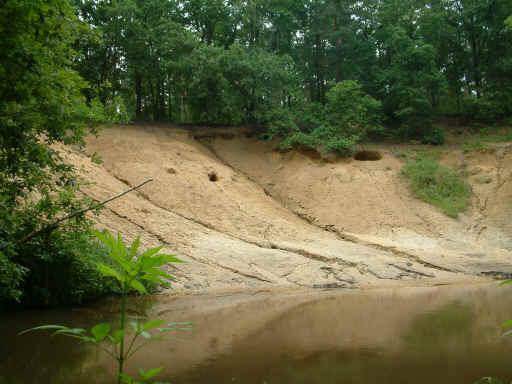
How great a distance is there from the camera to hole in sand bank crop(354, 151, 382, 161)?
2389 centimetres

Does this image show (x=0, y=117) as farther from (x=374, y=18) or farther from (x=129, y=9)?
(x=374, y=18)

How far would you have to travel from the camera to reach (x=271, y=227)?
16578 millimetres

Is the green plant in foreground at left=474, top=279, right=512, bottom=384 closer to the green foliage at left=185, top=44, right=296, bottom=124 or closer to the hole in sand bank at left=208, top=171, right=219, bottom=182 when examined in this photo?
the hole in sand bank at left=208, top=171, right=219, bottom=182

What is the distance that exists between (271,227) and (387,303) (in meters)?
7.43

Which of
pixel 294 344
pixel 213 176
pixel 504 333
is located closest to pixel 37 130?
pixel 294 344

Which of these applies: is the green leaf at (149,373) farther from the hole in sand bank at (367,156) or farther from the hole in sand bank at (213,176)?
the hole in sand bank at (367,156)

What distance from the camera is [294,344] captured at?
20.2 feet

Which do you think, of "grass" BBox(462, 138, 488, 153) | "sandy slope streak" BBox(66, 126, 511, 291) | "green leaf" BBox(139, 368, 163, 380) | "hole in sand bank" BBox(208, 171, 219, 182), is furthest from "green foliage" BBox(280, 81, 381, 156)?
"green leaf" BBox(139, 368, 163, 380)

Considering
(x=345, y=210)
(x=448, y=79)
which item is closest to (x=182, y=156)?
(x=345, y=210)

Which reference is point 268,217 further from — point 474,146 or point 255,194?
point 474,146

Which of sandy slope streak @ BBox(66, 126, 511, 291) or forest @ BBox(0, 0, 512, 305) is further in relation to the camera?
sandy slope streak @ BBox(66, 126, 511, 291)

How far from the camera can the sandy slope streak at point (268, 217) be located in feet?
42.7

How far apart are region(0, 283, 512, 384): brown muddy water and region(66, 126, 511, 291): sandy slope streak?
295 centimetres

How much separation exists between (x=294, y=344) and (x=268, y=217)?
11322 mm
